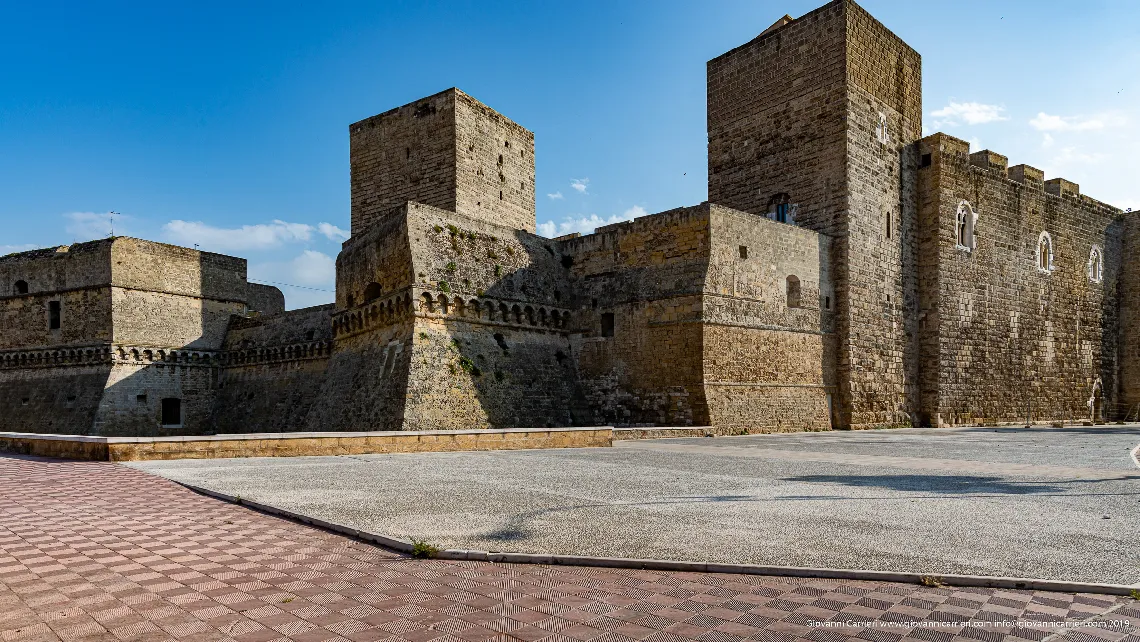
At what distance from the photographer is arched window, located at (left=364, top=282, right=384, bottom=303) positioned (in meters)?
19.6

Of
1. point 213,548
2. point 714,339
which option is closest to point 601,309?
point 714,339

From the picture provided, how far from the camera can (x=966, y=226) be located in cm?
2414

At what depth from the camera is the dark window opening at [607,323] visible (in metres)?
20.4

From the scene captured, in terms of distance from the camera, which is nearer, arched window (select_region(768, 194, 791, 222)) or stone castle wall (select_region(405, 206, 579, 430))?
stone castle wall (select_region(405, 206, 579, 430))

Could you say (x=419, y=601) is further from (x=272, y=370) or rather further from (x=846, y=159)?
(x=272, y=370)

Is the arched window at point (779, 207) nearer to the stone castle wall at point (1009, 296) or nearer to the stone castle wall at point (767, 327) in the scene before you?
the stone castle wall at point (767, 327)

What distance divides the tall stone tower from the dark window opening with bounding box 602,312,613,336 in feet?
20.1

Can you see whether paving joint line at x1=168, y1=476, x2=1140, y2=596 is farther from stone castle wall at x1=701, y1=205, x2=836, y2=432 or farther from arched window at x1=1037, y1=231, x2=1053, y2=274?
arched window at x1=1037, y1=231, x2=1053, y2=274

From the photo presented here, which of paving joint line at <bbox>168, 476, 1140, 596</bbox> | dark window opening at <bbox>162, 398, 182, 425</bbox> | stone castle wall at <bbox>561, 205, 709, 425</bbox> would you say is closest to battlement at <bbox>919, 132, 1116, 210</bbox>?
stone castle wall at <bbox>561, 205, 709, 425</bbox>

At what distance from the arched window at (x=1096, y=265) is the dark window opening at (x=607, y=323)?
21235 mm

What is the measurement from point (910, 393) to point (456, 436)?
52.3 feet

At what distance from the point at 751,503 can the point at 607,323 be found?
45.1 feet

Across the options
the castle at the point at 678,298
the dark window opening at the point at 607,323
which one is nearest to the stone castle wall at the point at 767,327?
the castle at the point at 678,298

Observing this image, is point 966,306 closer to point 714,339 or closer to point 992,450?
point 714,339
